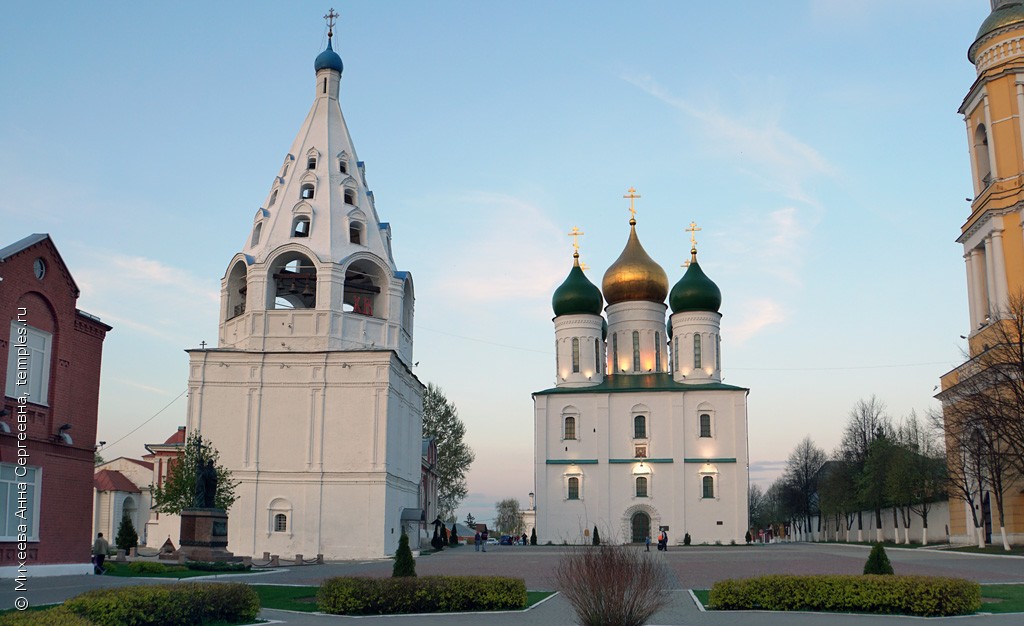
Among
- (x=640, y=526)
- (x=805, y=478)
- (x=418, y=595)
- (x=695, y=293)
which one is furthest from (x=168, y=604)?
(x=805, y=478)

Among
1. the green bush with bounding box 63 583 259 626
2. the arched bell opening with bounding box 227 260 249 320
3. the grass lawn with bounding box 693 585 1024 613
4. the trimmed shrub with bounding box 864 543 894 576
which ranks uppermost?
the arched bell opening with bounding box 227 260 249 320

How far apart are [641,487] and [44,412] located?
122 ft

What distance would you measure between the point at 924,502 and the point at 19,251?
130 ft

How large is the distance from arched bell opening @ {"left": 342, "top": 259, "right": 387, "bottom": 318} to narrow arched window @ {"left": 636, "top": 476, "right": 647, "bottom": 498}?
67.8ft

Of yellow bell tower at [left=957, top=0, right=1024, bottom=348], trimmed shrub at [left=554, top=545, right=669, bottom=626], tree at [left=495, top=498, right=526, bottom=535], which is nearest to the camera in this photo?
trimmed shrub at [left=554, top=545, right=669, bottom=626]

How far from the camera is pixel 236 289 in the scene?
127 feet

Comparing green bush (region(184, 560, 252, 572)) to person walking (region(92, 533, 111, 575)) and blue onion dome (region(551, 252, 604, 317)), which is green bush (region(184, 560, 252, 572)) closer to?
person walking (region(92, 533, 111, 575))

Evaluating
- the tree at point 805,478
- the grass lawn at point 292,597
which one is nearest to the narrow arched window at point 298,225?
the grass lawn at point 292,597

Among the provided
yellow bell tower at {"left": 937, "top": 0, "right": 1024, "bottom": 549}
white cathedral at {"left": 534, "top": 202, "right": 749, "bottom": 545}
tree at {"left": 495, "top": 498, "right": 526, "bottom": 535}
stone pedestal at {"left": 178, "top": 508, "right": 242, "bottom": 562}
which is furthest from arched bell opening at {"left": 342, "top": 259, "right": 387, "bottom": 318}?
tree at {"left": 495, "top": 498, "right": 526, "bottom": 535}

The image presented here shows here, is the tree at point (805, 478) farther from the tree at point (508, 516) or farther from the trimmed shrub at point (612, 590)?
the trimmed shrub at point (612, 590)

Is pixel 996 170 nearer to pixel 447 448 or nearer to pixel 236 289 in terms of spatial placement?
pixel 236 289

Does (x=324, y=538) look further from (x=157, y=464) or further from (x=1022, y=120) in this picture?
(x=1022, y=120)

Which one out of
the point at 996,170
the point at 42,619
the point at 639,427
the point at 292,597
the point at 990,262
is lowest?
the point at 292,597

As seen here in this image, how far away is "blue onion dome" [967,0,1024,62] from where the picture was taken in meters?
35.0
